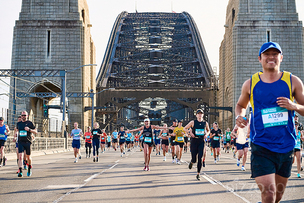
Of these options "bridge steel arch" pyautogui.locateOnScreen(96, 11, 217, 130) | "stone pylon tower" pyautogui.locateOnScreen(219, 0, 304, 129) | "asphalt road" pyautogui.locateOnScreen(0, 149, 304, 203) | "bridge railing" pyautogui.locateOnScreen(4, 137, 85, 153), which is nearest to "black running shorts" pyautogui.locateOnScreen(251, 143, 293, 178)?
"asphalt road" pyautogui.locateOnScreen(0, 149, 304, 203)

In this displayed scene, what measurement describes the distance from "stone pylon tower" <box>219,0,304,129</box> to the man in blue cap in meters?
48.5

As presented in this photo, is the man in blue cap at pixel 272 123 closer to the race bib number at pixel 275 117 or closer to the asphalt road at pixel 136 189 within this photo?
the race bib number at pixel 275 117

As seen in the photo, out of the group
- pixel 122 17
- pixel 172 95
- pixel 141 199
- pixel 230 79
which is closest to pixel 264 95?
pixel 141 199

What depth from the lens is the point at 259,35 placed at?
53562 mm

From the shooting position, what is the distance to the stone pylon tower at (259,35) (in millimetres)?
53031

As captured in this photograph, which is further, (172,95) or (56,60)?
(172,95)

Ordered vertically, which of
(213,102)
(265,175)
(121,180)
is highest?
(213,102)

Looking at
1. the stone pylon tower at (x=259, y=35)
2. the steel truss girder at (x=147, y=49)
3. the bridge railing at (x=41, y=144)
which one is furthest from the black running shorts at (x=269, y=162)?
the steel truss girder at (x=147, y=49)

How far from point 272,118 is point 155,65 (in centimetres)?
7667

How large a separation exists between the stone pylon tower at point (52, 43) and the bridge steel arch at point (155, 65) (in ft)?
34.8

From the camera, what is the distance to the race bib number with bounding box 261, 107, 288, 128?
4.69 metres

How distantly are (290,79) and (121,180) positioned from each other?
26.1 feet

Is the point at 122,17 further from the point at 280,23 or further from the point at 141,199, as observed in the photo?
the point at 141,199

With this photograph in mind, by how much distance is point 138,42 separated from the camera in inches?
3629
